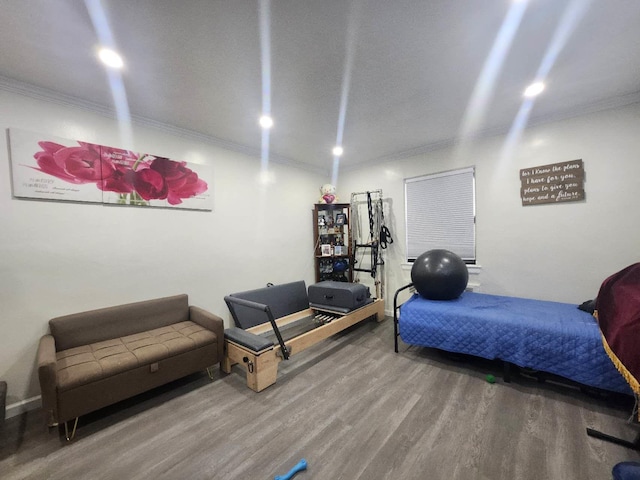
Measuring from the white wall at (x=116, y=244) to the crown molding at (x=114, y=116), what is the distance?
0.05 metres

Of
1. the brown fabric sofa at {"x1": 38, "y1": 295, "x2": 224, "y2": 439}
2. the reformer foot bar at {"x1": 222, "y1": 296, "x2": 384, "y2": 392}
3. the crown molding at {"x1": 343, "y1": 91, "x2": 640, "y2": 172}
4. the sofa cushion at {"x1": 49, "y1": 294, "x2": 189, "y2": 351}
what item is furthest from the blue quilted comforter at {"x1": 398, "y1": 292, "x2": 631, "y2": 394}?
the sofa cushion at {"x1": 49, "y1": 294, "x2": 189, "y2": 351}

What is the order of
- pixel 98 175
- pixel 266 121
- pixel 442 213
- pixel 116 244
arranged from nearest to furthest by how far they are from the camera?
pixel 98 175, pixel 116 244, pixel 266 121, pixel 442 213

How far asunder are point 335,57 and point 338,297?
273 cm

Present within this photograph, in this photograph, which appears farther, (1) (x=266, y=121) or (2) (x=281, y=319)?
(2) (x=281, y=319)

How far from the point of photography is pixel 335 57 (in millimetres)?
1828

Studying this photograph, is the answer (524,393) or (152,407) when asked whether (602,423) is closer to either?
(524,393)

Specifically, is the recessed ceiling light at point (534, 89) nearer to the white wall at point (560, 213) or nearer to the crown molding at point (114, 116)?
the white wall at point (560, 213)

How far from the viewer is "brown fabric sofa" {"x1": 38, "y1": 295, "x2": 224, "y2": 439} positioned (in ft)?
5.66

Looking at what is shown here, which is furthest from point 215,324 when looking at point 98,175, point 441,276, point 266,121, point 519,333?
point 519,333

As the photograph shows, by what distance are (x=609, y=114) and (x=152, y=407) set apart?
5137 mm

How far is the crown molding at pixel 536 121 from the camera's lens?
2.48 m

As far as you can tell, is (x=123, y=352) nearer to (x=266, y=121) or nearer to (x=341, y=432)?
(x=341, y=432)

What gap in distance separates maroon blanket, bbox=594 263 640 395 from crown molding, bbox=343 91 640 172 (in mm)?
1760

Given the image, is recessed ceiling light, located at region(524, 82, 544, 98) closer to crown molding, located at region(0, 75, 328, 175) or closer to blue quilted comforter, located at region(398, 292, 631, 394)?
blue quilted comforter, located at region(398, 292, 631, 394)
